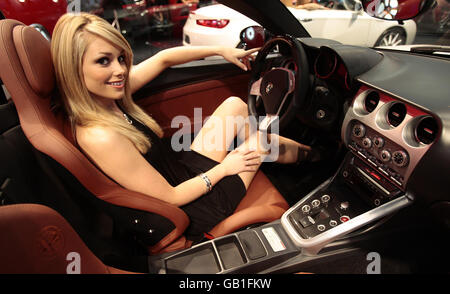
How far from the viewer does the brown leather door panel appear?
68.2 inches

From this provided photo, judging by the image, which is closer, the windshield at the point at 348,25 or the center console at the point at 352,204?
the center console at the point at 352,204

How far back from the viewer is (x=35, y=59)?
34.1 inches

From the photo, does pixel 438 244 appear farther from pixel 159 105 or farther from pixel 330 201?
pixel 159 105

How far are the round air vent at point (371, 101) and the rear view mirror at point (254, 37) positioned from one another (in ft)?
2.30

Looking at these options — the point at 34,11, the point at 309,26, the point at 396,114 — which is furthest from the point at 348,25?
the point at 34,11

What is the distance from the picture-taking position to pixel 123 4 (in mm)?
5105

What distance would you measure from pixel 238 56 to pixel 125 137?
0.96 m

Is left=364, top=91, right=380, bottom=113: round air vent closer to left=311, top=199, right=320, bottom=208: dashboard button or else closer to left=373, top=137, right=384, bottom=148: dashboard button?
left=373, top=137, right=384, bottom=148: dashboard button

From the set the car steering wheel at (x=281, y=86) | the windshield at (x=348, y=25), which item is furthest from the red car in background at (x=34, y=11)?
the windshield at (x=348, y=25)

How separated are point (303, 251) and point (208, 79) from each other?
1207mm

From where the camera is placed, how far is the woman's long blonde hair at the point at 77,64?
969mm

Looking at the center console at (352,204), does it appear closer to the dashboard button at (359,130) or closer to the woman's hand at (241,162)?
the dashboard button at (359,130)

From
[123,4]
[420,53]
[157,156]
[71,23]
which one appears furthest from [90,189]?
[123,4]

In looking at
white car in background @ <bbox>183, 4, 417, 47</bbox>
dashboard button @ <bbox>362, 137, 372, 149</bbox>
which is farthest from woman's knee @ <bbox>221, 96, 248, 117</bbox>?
white car in background @ <bbox>183, 4, 417, 47</bbox>
